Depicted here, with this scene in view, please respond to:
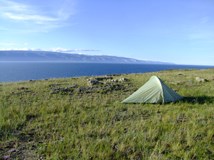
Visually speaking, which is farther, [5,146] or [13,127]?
[13,127]

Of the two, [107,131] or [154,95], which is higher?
[154,95]

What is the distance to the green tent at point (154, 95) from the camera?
14.1 metres

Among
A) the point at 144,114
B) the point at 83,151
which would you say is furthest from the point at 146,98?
the point at 83,151

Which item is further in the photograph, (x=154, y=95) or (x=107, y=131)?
(x=154, y=95)

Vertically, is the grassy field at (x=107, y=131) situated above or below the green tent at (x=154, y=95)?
below

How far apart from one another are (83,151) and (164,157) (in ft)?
6.96

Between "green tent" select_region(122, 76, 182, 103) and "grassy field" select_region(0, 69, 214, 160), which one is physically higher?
"green tent" select_region(122, 76, 182, 103)

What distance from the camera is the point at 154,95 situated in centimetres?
1433

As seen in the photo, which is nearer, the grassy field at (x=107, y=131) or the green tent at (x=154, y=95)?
the grassy field at (x=107, y=131)

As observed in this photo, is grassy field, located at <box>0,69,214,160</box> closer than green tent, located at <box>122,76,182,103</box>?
Yes

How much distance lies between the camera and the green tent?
1409 centimetres

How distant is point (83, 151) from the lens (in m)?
6.93

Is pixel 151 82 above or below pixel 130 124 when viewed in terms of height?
above

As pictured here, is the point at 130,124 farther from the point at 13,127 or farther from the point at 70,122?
the point at 13,127
